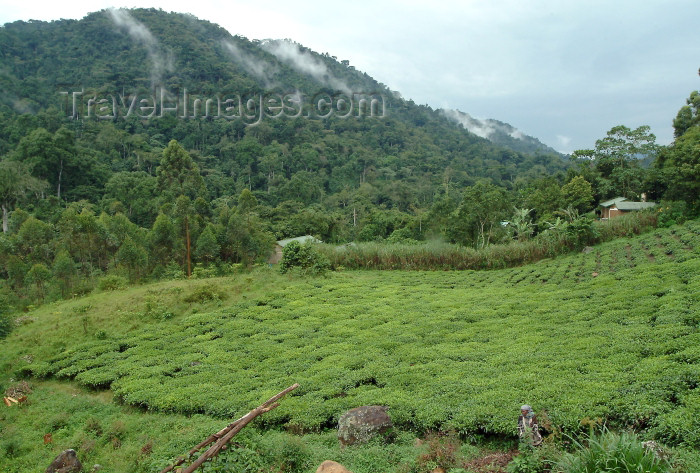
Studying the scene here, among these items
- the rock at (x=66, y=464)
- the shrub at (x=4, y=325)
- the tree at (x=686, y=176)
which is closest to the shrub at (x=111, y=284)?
the shrub at (x=4, y=325)

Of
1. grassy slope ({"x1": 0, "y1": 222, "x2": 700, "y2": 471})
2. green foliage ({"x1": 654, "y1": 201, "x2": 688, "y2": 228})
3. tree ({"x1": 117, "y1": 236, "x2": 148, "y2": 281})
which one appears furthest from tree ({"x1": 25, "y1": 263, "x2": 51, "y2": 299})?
green foliage ({"x1": 654, "y1": 201, "x2": 688, "y2": 228})

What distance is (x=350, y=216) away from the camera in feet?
156

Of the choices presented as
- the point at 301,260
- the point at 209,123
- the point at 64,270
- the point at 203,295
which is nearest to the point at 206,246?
the point at 64,270

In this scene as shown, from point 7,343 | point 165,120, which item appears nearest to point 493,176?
point 165,120

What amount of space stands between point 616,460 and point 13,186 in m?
39.8

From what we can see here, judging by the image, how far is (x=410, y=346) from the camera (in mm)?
9602

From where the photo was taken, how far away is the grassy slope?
617 centimetres

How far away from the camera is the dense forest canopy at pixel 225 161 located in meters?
24.0

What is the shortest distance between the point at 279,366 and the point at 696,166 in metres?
18.6

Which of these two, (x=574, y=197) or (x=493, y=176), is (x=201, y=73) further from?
(x=574, y=197)

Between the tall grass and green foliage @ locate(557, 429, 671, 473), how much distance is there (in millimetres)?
18196

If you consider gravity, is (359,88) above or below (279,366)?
above

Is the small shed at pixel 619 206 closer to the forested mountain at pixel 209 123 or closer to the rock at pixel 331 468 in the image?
the forested mountain at pixel 209 123

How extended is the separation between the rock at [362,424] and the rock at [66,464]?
381cm
